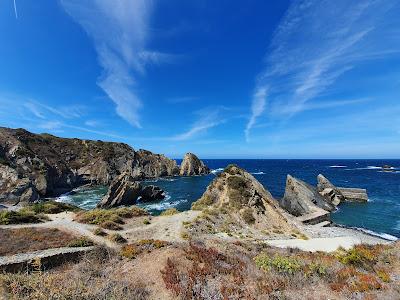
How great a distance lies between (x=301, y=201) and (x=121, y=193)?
3718 cm

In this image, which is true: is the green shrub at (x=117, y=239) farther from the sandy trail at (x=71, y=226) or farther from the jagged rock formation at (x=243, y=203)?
the jagged rock formation at (x=243, y=203)

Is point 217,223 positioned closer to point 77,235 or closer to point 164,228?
point 164,228

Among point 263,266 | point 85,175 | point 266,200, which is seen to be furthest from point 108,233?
point 85,175

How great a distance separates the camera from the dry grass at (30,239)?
18500mm

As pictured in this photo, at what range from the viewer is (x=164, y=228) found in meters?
29.3

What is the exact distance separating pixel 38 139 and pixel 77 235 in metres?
97.1

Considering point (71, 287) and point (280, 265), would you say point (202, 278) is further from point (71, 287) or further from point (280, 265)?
point (71, 287)

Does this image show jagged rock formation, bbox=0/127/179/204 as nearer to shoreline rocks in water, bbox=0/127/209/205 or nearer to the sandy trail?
shoreline rocks in water, bbox=0/127/209/205

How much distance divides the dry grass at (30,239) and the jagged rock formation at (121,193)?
111 ft

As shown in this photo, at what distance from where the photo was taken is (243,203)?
39156mm

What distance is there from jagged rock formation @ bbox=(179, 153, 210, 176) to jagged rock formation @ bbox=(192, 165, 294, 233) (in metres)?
83.3

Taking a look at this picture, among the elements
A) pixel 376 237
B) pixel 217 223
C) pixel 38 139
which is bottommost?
pixel 376 237

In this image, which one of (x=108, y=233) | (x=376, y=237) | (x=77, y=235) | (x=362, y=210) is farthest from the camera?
(x=362, y=210)

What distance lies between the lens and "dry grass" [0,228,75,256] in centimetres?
1850
